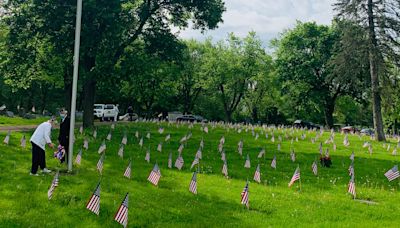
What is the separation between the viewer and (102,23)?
2517cm

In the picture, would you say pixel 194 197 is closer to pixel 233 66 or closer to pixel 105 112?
pixel 105 112

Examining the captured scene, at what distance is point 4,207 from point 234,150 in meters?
14.4

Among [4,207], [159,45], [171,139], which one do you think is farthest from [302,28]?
[4,207]

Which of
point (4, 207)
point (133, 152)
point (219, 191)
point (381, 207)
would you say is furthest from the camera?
point (133, 152)

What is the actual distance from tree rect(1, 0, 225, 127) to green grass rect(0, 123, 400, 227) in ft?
29.8

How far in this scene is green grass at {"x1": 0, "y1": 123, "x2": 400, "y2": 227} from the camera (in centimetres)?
932

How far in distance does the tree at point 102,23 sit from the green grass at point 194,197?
9080 mm

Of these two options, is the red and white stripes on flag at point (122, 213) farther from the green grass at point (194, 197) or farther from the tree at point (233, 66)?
Result: the tree at point (233, 66)

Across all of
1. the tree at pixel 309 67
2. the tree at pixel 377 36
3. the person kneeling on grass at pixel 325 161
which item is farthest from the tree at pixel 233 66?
the person kneeling on grass at pixel 325 161

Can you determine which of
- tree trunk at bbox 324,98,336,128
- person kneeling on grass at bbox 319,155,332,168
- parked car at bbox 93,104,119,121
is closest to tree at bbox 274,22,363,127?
tree trunk at bbox 324,98,336,128

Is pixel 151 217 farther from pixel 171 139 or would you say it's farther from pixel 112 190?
pixel 171 139

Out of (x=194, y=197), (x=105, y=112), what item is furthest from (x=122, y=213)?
(x=105, y=112)

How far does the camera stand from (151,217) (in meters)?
9.42

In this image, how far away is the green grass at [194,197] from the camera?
30.6ft
